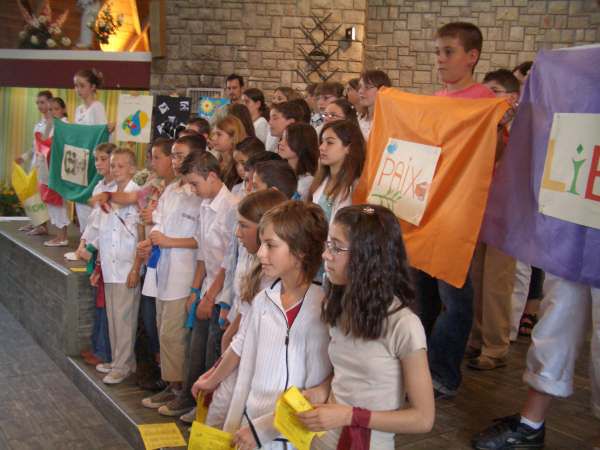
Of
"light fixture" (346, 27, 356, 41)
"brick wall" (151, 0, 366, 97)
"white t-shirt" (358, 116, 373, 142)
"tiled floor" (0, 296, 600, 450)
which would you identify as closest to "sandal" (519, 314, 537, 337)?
"tiled floor" (0, 296, 600, 450)

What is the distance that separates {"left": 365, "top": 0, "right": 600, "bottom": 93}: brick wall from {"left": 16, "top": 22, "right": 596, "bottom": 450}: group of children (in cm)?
498

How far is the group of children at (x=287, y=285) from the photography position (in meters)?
1.93

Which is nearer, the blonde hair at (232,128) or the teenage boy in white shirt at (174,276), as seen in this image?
the teenage boy in white shirt at (174,276)

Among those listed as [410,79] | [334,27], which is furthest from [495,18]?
[334,27]

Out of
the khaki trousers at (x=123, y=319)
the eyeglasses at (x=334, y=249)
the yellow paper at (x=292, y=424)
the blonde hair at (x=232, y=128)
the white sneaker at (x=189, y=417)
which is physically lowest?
the white sneaker at (x=189, y=417)

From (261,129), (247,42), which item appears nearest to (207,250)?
(261,129)

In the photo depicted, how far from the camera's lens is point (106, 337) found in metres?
4.73

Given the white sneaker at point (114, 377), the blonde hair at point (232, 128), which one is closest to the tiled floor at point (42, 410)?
the white sneaker at point (114, 377)

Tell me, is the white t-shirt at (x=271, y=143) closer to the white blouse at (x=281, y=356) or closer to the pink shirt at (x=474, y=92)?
the pink shirt at (x=474, y=92)

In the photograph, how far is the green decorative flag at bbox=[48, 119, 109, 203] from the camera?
6.04 meters

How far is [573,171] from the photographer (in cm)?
250

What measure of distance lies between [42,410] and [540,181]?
3305 millimetres

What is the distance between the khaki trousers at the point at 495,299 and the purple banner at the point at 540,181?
36.3 inches

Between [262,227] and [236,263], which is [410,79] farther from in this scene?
[262,227]
